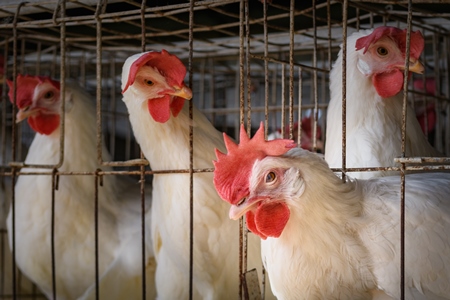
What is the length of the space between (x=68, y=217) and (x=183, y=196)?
2.85 ft

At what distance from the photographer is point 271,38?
130 inches

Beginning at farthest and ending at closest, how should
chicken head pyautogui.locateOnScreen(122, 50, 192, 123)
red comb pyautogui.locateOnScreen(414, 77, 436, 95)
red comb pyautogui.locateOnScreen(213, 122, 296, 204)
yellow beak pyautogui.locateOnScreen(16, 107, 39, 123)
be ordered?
1. red comb pyautogui.locateOnScreen(414, 77, 436, 95)
2. yellow beak pyautogui.locateOnScreen(16, 107, 39, 123)
3. chicken head pyautogui.locateOnScreen(122, 50, 192, 123)
4. red comb pyautogui.locateOnScreen(213, 122, 296, 204)

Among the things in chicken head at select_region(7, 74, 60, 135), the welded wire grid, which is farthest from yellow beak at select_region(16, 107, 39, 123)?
the welded wire grid

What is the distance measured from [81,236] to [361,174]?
1.52 m

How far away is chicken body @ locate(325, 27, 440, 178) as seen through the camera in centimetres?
217

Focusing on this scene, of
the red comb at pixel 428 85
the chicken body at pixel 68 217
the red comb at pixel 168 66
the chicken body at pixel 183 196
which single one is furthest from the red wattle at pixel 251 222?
the red comb at pixel 428 85

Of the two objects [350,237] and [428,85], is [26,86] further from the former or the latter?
[428,85]

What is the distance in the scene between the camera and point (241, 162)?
1567 millimetres

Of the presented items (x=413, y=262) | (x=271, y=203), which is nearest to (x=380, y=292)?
(x=413, y=262)

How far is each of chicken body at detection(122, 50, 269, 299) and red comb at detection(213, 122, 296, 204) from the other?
2.21 ft

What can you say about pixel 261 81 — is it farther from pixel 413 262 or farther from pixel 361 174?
pixel 413 262

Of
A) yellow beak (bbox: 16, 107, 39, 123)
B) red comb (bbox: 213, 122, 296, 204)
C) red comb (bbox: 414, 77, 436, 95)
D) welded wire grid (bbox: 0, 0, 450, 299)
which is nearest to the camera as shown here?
red comb (bbox: 213, 122, 296, 204)

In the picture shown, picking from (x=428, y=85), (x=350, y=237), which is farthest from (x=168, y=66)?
Answer: (x=428, y=85)

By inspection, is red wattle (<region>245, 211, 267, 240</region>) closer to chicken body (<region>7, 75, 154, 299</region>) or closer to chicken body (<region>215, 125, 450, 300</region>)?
chicken body (<region>215, 125, 450, 300</region>)
